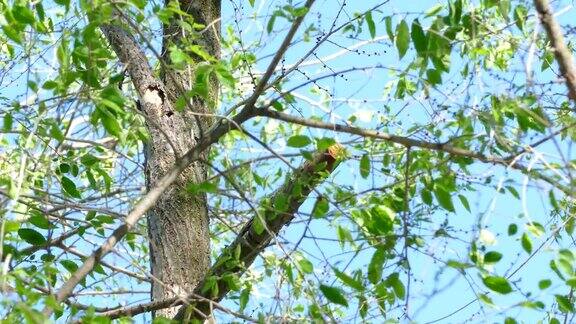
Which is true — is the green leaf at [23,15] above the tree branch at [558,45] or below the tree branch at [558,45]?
above

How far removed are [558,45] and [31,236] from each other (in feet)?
7.32

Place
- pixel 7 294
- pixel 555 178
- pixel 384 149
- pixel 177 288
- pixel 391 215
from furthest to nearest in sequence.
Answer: pixel 177 288
pixel 384 149
pixel 391 215
pixel 555 178
pixel 7 294

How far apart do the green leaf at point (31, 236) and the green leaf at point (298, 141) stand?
124 centimetres

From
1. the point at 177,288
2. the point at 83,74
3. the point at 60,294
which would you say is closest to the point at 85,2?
the point at 83,74

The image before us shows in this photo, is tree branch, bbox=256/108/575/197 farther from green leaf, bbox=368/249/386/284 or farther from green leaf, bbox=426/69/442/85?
green leaf, bbox=368/249/386/284

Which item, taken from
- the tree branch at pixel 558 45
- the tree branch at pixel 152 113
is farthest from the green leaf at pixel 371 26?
the tree branch at pixel 558 45

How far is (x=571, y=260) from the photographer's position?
11.1 ft

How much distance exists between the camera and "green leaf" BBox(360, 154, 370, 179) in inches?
155

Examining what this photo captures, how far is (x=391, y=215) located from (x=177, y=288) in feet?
4.55

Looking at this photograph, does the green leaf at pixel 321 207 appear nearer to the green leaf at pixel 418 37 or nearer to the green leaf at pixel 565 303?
the green leaf at pixel 418 37

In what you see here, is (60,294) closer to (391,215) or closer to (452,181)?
(391,215)

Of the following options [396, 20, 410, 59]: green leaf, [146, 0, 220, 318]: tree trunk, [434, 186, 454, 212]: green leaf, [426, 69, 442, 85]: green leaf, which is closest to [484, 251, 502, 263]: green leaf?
[434, 186, 454, 212]: green leaf

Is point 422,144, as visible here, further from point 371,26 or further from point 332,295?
point 332,295

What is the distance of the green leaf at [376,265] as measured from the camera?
3.77m
